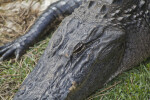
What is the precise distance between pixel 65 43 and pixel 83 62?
1.03 feet

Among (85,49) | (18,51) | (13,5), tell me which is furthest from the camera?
(13,5)

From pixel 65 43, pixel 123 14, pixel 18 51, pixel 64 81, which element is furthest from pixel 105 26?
pixel 18 51

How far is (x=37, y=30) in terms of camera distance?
3.88 meters

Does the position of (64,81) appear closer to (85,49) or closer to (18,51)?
(85,49)

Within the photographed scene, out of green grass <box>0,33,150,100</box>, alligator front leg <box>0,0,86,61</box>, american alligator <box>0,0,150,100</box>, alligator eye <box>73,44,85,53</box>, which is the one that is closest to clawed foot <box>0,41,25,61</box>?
alligator front leg <box>0,0,86,61</box>

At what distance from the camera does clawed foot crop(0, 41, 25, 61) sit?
11.5ft

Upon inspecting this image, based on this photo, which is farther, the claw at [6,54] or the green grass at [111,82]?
the claw at [6,54]

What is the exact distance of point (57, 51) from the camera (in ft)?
8.51

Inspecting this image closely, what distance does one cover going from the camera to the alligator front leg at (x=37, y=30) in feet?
11.8

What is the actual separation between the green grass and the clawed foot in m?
0.12

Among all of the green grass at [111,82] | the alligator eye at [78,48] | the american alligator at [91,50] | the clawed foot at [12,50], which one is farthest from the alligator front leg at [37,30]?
the alligator eye at [78,48]

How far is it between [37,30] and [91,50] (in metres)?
1.59

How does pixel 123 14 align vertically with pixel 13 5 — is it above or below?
below

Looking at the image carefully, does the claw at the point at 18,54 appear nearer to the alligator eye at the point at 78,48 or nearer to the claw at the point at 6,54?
the claw at the point at 6,54
